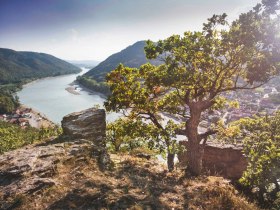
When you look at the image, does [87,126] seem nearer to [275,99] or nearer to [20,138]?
[20,138]

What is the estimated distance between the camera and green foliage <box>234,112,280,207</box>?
1683 centimetres

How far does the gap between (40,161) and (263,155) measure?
529 inches

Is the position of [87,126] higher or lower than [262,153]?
higher

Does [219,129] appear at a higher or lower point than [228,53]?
lower

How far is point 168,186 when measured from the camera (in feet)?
50.1

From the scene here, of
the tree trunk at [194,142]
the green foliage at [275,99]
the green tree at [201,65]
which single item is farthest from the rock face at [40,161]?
the green foliage at [275,99]

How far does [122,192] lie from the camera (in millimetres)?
13172

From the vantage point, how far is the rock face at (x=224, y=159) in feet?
115

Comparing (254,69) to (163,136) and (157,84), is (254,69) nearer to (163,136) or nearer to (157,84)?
(157,84)

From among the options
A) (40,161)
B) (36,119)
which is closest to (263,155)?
(40,161)

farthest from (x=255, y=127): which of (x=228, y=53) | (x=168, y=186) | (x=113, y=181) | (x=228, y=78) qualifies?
(x=113, y=181)

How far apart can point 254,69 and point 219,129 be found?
6115 mm

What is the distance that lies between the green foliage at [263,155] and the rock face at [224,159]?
12248mm

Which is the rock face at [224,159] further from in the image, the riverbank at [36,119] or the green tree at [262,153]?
the riverbank at [36,119]
